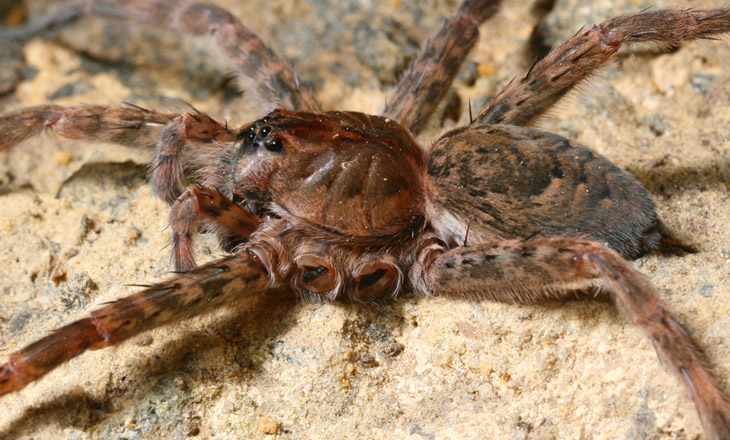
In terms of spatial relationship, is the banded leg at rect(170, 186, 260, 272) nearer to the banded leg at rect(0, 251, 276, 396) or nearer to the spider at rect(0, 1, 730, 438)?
the spider at rect(0, 1, 730, 438)

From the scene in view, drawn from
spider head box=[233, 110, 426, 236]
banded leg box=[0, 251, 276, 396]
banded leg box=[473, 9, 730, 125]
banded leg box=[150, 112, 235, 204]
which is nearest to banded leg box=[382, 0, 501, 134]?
banded leg box=[473, 9, 730, 125]

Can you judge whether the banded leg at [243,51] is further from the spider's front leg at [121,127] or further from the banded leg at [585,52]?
the banded leg at [585,52]

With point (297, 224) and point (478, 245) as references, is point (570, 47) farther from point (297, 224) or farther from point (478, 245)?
point (297, 224)

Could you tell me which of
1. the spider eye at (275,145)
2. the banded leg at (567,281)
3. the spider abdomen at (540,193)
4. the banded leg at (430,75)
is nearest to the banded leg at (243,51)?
the banded leg at (430,75)

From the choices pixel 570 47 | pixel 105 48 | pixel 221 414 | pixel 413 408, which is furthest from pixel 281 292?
pixel 105 48

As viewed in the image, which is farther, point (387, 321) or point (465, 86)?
point (465, 86)

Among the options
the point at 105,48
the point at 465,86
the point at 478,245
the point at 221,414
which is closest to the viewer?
the point at 221,414
